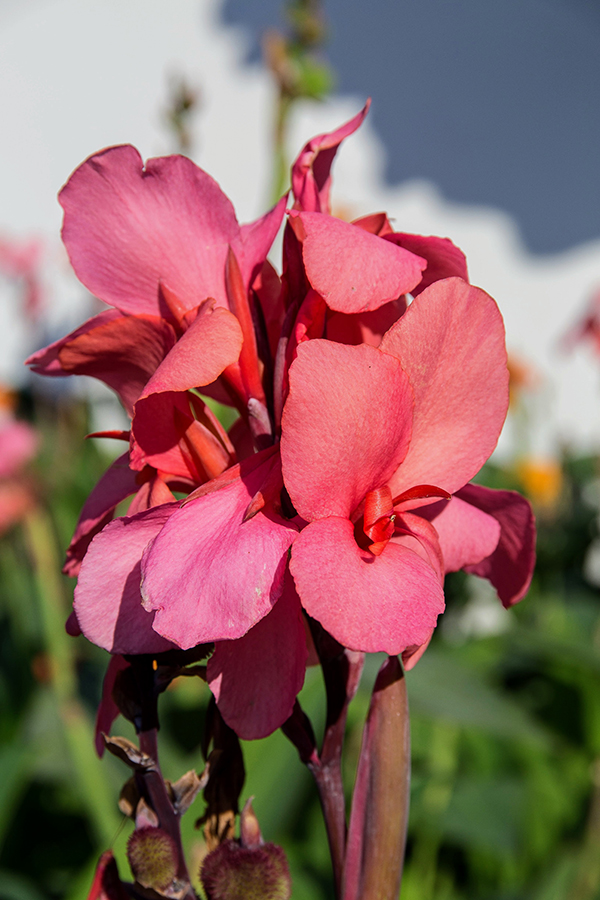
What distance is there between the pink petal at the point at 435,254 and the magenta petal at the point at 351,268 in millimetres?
33

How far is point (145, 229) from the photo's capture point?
16.2 inches

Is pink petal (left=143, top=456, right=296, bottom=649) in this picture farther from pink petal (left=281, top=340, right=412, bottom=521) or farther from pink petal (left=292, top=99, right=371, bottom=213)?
pink petal (left=292, top=99, right=371, bottom=213)

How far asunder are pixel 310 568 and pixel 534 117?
327cm

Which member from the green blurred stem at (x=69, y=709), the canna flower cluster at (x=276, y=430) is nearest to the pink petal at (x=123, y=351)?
the canna flower cluster at (x=276, y=430)

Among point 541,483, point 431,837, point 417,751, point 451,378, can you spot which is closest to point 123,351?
point 451,378

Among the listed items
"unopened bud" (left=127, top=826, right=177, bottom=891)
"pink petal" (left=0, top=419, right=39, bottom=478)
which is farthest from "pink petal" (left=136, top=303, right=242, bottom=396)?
"pink petal" (left=0, top=419, right=39, bottom=478)

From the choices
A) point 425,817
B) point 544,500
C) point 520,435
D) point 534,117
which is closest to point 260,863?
point 425,817

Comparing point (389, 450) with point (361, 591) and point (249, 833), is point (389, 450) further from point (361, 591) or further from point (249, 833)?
point (249, 833)

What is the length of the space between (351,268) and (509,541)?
19cm

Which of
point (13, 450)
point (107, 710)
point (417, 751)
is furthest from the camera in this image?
point (13, 450)

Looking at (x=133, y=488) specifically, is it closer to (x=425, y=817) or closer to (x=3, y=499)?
(x=425, y=817)

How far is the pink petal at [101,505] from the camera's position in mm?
423

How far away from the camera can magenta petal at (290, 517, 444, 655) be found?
29 cm

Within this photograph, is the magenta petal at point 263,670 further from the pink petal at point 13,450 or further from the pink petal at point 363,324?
the pink petal at point 13,450
